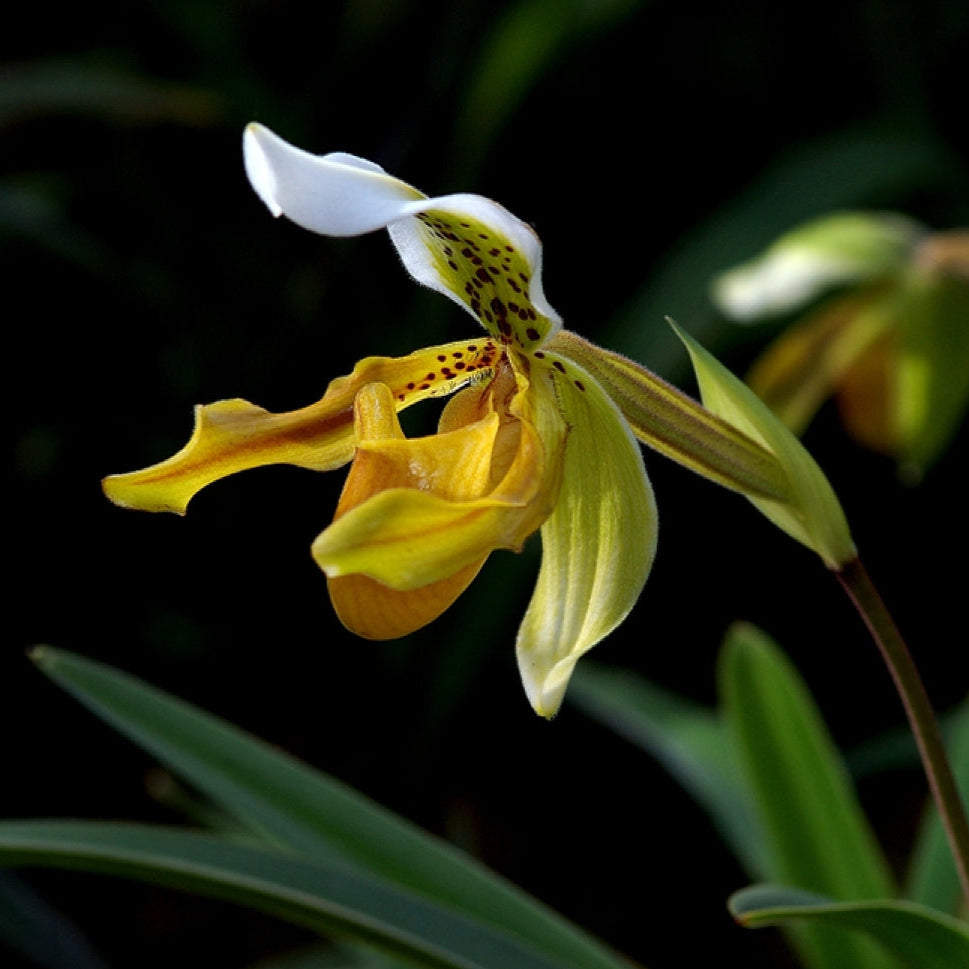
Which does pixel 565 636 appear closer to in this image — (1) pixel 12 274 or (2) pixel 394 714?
(2) pixel 394 714

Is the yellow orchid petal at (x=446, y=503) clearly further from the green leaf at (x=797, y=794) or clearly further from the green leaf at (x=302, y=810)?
the green leaf at (x=797, y=794)

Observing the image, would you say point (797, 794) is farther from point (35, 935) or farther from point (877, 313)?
point (35, 935)

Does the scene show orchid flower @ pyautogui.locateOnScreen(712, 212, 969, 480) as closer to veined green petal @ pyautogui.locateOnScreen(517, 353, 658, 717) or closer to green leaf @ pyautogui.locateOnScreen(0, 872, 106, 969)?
veined green petal @ pyautogui.locateOnScreen(517, 353, 658, 717)

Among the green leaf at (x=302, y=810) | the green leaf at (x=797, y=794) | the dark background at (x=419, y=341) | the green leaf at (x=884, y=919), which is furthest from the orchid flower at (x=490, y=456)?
the dark background at (x=419, y=341)

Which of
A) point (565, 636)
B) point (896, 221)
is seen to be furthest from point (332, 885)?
point (896, 221)

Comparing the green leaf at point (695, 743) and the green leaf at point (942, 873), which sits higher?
the green leaf at point (942, 873)

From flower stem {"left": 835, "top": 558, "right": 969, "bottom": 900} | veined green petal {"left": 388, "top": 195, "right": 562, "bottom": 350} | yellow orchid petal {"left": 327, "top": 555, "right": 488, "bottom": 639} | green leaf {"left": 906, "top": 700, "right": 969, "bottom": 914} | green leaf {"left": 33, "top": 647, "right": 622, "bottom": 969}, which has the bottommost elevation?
green leaf {"left": 906, "top": 700, "right": 969, "bottom": 914}

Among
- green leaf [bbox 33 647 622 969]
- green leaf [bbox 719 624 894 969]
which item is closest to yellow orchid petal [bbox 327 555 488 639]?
green leaf [bbox 33 647 622 969]
